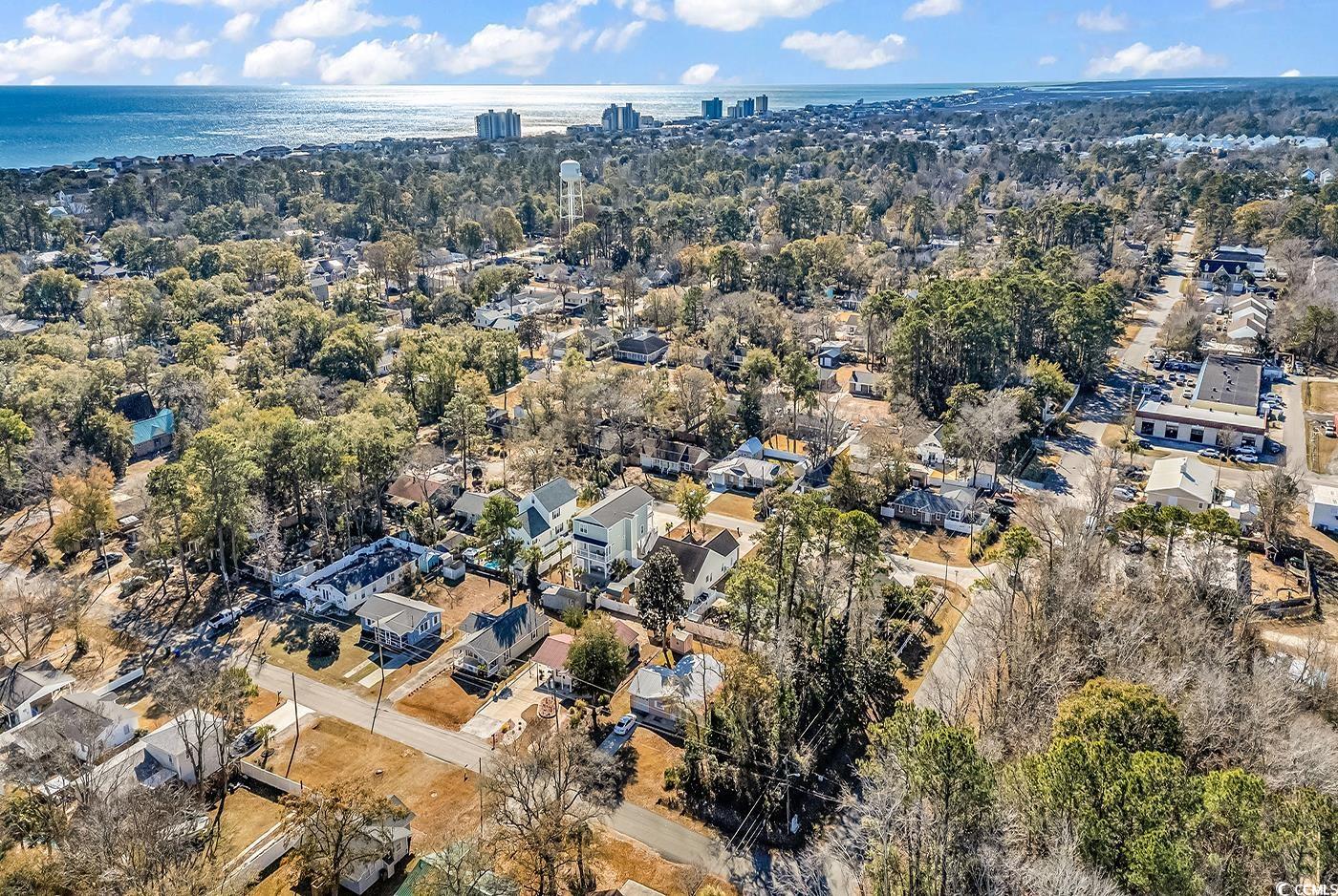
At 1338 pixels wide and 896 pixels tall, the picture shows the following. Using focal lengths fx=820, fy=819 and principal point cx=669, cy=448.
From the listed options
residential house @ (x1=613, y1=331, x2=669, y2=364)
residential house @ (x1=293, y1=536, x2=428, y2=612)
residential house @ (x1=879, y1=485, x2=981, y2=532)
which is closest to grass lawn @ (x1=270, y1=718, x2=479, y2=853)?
residential house @ (x1=293, y1=536, x2=428, y2=612)

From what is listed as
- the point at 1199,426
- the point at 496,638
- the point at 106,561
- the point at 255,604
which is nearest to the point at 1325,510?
the point at 1199,426

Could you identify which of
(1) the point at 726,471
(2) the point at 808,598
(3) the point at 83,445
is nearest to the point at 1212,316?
(1) the point at 726,471

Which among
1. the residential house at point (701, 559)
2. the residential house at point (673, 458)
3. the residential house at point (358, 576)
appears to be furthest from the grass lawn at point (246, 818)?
the residential house at point (673, 458)

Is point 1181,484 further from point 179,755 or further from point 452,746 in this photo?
point 179,755

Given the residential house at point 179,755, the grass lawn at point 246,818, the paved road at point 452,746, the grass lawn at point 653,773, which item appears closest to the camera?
the paved road at point 452,746

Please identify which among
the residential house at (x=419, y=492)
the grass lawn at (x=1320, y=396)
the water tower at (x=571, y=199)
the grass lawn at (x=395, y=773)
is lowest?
the grass lawn at (x=395, y=773)

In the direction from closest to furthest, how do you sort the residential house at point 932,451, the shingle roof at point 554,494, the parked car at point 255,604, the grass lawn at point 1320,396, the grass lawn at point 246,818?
1. the grass lawn at point 246,818
2. the parked car at point 255,604
3. the shingle roof at point 554,494
4. the residential house at point 932,451
5. the grass lawn at point 1320,396

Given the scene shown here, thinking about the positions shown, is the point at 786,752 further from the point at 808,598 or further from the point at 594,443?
the point at 594,443

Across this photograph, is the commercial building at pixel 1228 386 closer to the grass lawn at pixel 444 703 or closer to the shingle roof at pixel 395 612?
the grass lawn at pixel 444 703
